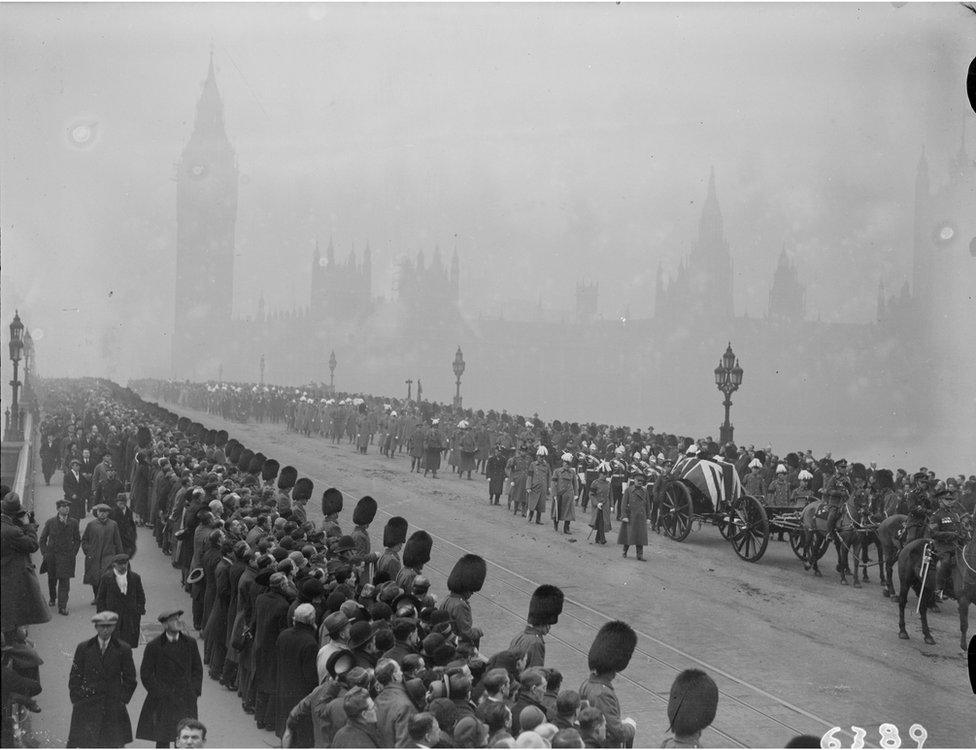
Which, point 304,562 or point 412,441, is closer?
point 304,562

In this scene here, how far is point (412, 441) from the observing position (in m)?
33.4

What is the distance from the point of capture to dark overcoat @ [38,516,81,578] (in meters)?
12.9

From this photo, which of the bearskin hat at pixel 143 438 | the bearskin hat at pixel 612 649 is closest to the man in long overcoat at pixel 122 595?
the bearskin hat at pixel 612 649

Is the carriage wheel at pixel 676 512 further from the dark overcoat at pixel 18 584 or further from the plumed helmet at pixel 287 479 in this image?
the dark overcoat at pixel 18 584

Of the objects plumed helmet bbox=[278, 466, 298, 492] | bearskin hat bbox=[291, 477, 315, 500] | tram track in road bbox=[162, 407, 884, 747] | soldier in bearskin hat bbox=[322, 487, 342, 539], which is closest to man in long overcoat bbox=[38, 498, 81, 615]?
soldier in bearskin hat bbox=[322, 487, 342, 539]

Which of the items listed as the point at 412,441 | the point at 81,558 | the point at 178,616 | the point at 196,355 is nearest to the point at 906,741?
the point at 178,616

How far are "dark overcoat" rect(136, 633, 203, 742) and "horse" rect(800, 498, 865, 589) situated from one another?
12167mm

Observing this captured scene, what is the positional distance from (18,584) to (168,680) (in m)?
1.97

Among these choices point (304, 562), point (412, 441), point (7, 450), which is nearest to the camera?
point (304, 562)

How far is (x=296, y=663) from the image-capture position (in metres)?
8.50

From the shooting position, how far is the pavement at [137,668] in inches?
360

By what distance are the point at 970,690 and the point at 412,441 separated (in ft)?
78.0

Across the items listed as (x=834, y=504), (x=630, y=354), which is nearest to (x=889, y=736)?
(x=834, y=504)

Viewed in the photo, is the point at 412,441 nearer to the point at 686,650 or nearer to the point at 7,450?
the point at 7,450
